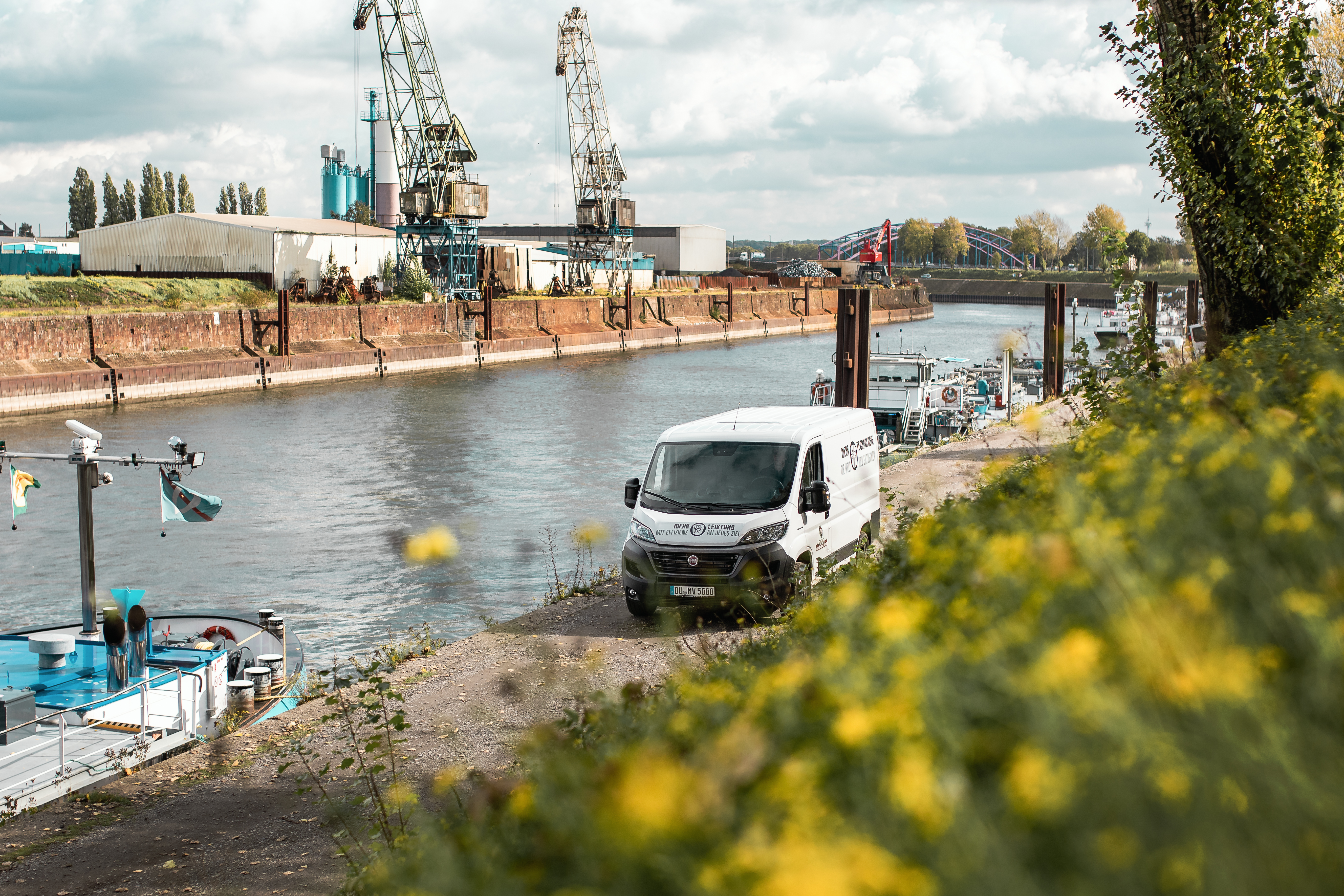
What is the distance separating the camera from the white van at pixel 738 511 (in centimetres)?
1139

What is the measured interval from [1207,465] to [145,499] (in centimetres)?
2675

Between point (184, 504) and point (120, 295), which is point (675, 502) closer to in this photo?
point (184, 504)

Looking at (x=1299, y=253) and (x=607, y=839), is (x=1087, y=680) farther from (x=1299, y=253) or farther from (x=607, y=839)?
(x=1299, y=253)

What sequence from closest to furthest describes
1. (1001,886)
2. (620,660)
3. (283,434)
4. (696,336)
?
(1001,886) → (620,660) → (283,434) → (696,336)

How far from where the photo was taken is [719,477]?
477 inches

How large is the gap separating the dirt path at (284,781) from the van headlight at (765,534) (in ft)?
2.87

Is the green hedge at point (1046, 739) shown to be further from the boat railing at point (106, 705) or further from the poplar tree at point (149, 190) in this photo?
the poplar tree at point (149, 190)

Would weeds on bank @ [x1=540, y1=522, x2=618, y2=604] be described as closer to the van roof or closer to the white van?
the white van

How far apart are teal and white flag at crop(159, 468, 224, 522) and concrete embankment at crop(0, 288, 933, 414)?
31.0m

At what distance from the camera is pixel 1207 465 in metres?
2.70

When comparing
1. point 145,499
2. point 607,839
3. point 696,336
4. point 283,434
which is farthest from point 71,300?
point 607,839

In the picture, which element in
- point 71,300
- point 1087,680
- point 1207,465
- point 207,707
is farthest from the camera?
point 71,300

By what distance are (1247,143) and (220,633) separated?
13.1 metres

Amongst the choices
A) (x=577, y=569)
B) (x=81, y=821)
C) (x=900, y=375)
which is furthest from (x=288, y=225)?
(x=81, y=821)
